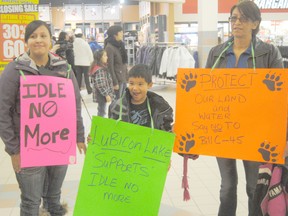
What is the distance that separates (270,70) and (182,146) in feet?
2.15

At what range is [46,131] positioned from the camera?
2.22m

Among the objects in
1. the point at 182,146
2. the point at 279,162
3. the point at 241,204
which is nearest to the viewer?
the point at 279,162

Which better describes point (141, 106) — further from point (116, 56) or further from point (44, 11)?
point (44, 11)

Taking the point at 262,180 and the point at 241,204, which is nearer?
the point at 262,180

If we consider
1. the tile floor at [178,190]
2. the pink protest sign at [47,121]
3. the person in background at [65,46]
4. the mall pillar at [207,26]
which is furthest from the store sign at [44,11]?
the pink protest sign at [47,121]

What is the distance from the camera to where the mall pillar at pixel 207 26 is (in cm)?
1021

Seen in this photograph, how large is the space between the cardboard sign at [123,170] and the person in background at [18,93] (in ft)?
0.92

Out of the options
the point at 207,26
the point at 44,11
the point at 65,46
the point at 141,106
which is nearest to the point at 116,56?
the point at 141,106

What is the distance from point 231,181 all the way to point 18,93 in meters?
1.41

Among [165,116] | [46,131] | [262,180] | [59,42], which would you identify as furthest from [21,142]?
[59,42]

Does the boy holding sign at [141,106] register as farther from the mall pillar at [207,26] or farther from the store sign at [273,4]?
the store sign at [273,4]

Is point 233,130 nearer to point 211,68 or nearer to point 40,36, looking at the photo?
point 211,68

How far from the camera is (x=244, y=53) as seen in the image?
231 centimetres

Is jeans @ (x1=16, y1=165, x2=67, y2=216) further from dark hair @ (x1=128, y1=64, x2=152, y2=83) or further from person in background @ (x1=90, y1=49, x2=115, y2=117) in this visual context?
person in background @ (x1=90, y1=49, x2=115, y2=117)
